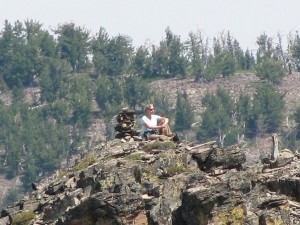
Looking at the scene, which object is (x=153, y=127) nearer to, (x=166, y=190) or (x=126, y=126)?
(x=126, y=126)

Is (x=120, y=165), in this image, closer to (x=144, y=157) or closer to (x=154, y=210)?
(x=144, y=157)

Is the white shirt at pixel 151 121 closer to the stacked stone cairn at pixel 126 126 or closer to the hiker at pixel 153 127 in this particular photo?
the hiker at pixel 153 127

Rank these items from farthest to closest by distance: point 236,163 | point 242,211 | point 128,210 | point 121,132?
point 121,132 < point 236,163 < point 128,210 < point 242,211

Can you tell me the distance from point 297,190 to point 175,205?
12.7 feet

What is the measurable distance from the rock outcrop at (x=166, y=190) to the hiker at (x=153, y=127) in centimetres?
46

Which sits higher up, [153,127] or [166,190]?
[153,127]

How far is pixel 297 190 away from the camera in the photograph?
153 feet

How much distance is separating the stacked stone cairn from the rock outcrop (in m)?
1.93

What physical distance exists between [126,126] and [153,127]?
528 centimetres

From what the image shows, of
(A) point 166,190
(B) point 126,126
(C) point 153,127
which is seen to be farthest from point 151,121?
(A) point 166,190

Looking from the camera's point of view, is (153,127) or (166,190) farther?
(153,127)

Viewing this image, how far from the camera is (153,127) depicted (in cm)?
5725

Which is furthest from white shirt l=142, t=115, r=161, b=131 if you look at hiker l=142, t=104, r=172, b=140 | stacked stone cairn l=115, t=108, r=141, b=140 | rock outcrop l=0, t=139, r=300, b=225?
stacked stone cairn l=115, t=108, r=141, b=140

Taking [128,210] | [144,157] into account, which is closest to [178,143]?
[144,157]
